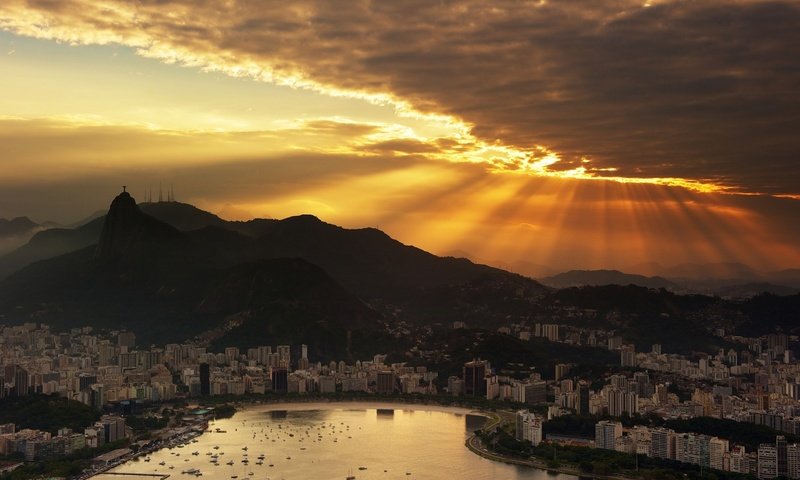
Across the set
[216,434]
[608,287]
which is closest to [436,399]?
[216,434]

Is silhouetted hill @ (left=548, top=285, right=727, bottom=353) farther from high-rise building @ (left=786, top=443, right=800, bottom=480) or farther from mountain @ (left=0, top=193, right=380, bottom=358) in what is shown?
high-rise building @ (left=786, top=443, right=800, bottom=480)

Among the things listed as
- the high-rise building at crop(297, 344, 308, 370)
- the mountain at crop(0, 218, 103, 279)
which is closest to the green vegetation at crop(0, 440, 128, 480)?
the high-rise building at crop(297, 344, 308, 370)

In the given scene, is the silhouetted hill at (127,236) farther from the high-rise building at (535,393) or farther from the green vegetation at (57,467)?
the green vegetation at (57,467)

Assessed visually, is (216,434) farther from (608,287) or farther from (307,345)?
(608,287)

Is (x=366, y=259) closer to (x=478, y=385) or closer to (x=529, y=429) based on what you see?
(x=478, y=385)

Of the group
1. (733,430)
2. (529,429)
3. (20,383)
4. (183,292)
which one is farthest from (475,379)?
(183,292)
